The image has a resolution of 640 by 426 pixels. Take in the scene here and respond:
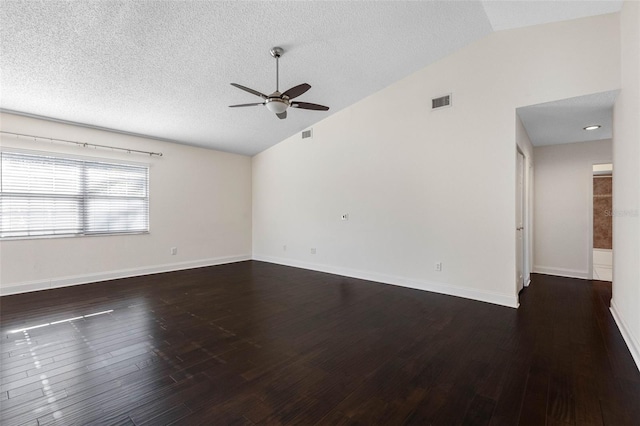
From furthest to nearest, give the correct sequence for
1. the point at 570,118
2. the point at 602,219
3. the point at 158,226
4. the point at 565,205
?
the point at 602,219 < the point at 158,226 < the point at 565,205 < the point at 570,118

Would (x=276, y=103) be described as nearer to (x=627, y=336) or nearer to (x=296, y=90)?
(x=296, y=90)

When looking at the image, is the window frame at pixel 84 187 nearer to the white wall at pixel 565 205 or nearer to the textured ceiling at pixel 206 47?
the textured ceiling at pixel 206 47

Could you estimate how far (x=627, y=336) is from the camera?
8.70 ft

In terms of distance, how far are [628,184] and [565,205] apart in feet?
10.3

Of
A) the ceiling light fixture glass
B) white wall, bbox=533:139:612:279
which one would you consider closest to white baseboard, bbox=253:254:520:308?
white wall, bbox=533:139:612:279

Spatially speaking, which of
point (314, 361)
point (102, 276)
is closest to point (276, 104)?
point (314, 361)

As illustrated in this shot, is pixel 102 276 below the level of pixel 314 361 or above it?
above

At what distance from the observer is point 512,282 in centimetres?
363

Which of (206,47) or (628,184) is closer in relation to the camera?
(628,184)

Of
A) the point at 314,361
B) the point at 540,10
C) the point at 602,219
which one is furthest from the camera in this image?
the point at 602,219

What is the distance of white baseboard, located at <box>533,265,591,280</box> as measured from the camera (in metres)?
5.05

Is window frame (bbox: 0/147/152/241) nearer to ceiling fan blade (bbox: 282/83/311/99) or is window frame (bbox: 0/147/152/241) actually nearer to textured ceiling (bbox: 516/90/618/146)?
ceiling fan blade (bbox: 282/83/311/99)

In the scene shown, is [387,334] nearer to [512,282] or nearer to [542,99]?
[512,282]

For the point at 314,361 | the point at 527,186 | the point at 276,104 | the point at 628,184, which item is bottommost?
the point at 314,361
